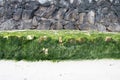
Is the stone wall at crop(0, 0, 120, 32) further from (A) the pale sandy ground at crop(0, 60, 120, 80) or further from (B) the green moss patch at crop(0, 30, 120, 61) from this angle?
(A) the pale sandy ground at crop(0, 60, 120, 80)

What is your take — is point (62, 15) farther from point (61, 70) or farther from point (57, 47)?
point (61, 70)

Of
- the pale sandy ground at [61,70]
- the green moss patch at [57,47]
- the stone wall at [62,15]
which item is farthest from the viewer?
the stone wall at [62,15]

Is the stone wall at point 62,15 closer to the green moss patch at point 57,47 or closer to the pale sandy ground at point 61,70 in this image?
the green moss patch at point 57,47

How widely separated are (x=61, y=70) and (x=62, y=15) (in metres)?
6.37

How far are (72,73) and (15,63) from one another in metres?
1.02

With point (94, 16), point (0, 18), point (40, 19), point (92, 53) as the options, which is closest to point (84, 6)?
point (94, 16)

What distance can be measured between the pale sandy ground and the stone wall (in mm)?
5776

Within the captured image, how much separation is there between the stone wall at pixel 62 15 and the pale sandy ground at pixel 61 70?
227 inches

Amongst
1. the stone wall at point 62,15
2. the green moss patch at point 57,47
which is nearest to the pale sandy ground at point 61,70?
the green moss patch at point 57,47

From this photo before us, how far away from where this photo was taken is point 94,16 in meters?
13.6

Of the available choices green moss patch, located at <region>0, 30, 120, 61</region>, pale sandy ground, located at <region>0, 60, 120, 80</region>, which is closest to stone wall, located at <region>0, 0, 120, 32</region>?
green moss patch, located at <region>0, 30, 120, 61</region>

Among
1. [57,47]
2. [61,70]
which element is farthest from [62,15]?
[61,70]

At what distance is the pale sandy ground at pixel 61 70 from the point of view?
727 cm

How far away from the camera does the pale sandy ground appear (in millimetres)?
7266
